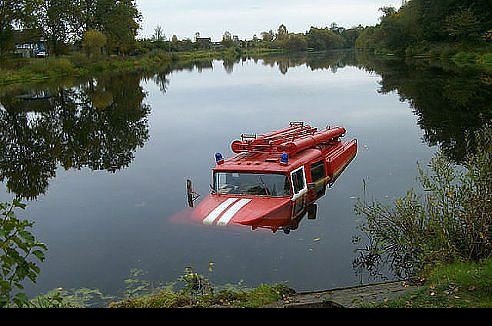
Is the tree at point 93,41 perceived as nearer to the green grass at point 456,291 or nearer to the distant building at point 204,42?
the distant building at point 204,42

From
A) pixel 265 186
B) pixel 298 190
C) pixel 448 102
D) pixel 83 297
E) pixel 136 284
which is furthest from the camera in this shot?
pixel 448 102

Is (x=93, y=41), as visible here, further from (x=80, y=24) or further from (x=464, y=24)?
(x=464, y=24)

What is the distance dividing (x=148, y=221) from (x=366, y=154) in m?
9.08

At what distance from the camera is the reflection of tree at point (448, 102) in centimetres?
1969

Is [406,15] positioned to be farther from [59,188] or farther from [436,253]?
[436,253]

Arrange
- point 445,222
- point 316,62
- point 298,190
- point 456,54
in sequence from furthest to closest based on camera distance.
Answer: point 316,62 → point 456,54 → point 298,190 → point 445,222

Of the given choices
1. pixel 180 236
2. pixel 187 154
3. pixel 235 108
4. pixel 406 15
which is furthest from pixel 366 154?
pixel 406 15

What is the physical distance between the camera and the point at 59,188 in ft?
54.9

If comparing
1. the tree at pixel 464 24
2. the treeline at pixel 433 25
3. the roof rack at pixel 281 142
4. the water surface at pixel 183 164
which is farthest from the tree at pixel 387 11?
the roof rack at pixel 281 142

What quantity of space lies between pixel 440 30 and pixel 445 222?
55801 millimetres

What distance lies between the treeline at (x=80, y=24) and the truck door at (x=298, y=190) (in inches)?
1985

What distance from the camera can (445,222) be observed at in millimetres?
8141

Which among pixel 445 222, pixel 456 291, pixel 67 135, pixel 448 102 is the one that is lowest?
pixel 67 135

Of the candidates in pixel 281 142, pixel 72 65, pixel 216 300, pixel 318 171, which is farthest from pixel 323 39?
pixel 216 300
